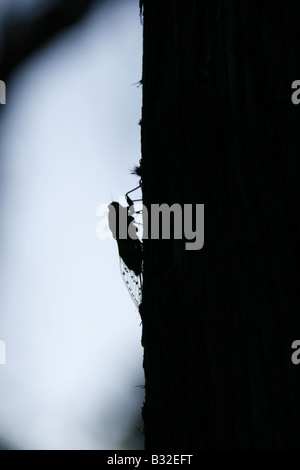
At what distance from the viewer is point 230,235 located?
0.97m

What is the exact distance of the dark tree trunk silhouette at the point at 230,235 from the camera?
935mm

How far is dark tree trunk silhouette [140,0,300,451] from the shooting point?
93 cm

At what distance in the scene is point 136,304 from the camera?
1.38 meters

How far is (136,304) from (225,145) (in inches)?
19.4

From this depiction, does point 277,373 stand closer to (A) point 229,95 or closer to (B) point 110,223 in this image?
(A) point 229,95

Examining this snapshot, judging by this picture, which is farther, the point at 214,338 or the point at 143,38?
the point at 143,38
